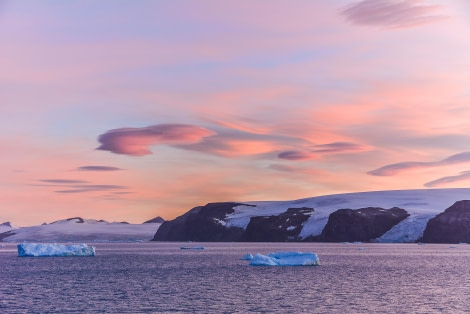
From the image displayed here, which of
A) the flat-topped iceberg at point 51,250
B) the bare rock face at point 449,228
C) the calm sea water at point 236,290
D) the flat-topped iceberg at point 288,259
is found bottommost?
the calm sea water at point 236,290

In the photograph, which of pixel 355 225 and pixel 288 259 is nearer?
pixel 288 259

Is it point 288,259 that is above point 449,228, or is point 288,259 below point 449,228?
below

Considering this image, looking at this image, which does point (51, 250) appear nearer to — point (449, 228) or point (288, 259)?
point (288, 259)

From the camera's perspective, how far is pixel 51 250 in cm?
10462

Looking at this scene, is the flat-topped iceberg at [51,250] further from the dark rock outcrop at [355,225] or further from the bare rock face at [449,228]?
the bare rock face at [449,228]

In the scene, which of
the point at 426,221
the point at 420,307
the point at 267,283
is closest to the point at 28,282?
the point at 267,283

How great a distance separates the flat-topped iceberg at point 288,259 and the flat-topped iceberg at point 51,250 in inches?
1459

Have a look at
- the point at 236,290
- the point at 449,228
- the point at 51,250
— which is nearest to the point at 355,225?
the point at 449,228

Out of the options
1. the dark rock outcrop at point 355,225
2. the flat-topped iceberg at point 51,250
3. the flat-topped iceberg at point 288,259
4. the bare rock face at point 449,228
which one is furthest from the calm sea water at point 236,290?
the dark rock outcrop at point 355,225

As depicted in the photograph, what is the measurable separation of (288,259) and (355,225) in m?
115

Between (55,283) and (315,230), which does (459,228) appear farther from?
(55,283)

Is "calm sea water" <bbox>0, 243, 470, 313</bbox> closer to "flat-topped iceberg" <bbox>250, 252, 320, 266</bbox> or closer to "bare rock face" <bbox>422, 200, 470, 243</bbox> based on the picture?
"flat-topped iceberg" <bbox>250, 252, 320, 266</bbox>

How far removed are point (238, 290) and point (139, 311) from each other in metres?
13.9

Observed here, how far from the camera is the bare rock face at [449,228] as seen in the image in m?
180
